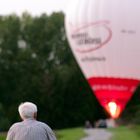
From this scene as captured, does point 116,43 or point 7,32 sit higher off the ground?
point 7,32

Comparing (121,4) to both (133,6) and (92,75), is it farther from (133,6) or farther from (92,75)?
(92,75)

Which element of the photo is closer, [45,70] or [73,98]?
[73,98]

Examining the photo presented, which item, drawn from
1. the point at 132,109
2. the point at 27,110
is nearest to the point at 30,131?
the point at 27,110

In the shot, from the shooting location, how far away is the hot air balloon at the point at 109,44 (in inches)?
819

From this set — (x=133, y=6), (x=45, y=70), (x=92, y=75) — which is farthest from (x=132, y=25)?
(x=45, y=70)

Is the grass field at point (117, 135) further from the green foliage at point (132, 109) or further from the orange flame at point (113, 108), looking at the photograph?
the green foliage at point (132, 109)

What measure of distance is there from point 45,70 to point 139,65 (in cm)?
3571

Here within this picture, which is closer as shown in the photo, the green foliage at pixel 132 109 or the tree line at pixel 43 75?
the green foliage at pixel 132 109

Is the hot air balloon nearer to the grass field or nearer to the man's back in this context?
the grass field

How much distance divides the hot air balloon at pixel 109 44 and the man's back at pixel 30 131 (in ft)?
45.0

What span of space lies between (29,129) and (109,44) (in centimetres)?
1449

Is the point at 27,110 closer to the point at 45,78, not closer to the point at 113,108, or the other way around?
the point at 113,108

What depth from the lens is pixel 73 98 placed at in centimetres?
5209

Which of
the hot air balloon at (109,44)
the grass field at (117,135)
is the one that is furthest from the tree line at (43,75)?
the hot air balloon at (109,44)
